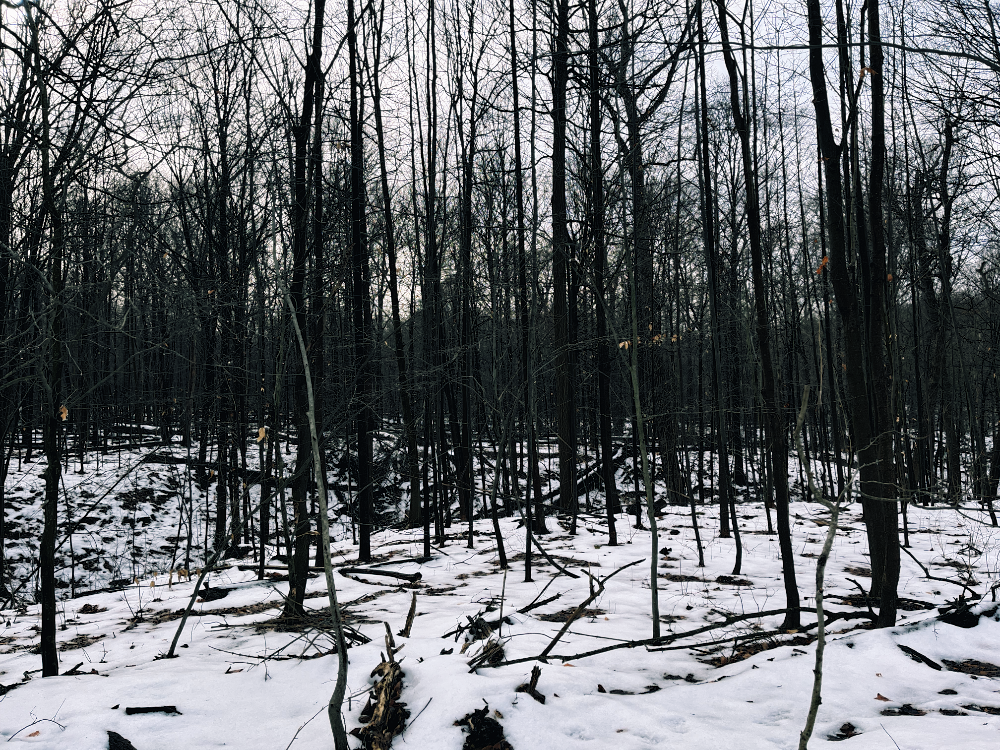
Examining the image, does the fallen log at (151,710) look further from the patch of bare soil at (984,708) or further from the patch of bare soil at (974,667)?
the patch of bare soil at (974,667)

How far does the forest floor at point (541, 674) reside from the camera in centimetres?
308

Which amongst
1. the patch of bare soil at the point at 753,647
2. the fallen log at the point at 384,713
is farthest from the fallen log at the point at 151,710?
the patch of bare soil at the point at 753,647

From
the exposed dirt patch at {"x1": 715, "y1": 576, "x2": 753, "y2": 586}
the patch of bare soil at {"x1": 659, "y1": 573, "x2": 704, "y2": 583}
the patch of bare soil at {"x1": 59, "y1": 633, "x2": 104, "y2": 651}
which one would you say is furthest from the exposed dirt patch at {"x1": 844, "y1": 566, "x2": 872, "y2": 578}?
the patch of bare soil at {"x1": 59, "y1": 633, "x2": 104, "y2": 651}

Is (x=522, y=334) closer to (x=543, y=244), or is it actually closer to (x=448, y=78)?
(x=543, y=244)

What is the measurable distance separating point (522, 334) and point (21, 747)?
282 inches

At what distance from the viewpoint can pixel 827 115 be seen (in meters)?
4.45

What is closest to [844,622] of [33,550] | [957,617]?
[957,617]

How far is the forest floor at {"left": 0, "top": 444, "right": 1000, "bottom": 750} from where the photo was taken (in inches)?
121

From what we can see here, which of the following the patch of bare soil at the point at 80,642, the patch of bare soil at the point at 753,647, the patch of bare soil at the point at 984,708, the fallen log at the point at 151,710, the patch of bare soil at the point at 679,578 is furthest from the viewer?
the patch of bare soil at the point at 679,578

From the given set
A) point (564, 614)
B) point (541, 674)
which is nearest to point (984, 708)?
point (541, 674)

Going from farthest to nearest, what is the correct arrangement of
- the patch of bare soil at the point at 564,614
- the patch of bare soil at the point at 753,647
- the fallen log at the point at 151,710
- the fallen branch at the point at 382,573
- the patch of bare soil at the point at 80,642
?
the fallen branch at the point at 382,573, the patch of bare soil at the point at 564,614, the patch of bare soil at the point at 80,642, the patch of bare soil at the point at 753,647, the fallen log at the point at 151,710

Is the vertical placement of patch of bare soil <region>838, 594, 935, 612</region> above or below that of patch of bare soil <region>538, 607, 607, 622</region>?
above

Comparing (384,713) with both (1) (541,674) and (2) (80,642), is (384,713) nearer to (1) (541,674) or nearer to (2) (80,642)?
(1) (541,674)

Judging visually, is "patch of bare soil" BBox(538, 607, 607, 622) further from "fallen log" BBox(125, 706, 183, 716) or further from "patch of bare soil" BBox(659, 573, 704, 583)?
"fallen log" BBox(125, 706, 183, 716)
